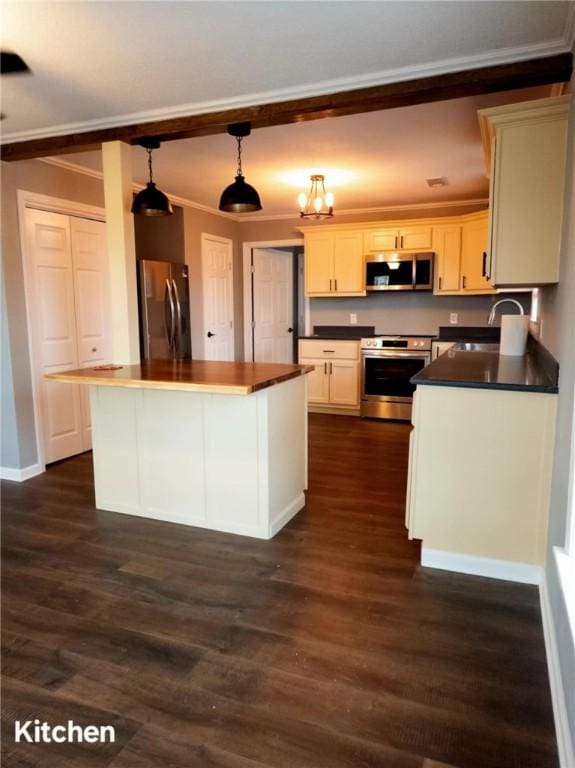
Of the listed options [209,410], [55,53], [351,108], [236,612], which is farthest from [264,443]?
[55,53]

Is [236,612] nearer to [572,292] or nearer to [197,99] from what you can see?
[572,292]

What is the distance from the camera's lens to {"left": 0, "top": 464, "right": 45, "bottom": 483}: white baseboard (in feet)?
12.3

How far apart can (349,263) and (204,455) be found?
362 cm

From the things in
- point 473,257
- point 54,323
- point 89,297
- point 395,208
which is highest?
point 395,208

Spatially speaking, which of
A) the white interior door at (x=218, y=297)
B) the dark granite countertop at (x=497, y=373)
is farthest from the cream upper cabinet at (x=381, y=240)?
the dark granite countertop at (x=497, y=373)

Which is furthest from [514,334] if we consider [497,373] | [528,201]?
[528,201]

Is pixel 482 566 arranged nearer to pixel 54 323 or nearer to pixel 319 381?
pixel 54 323

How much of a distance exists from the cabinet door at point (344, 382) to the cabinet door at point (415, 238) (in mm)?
1437

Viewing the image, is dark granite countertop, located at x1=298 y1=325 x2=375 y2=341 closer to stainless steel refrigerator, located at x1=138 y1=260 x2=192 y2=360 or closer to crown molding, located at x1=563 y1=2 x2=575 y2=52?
stainless steel refrigerator, located at x1=138 y1=260 x2=192 y2=360

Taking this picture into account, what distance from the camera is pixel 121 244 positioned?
10.4ft

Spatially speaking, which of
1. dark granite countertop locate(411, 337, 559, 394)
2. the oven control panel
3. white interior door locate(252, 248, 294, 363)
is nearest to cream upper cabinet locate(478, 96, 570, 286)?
dark granite countertop locate(411, 337, 559, 394)

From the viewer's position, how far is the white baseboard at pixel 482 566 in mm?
2291

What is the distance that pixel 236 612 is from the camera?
2088 millimetres

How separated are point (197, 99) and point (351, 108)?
0.84 meters
